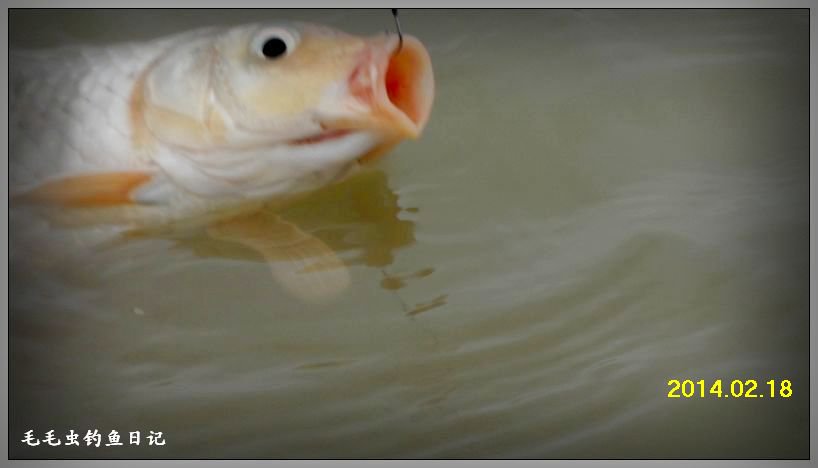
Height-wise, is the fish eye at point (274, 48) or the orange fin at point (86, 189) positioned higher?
the fish eye at point (274, 48)

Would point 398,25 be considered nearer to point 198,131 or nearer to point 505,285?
point 198,131

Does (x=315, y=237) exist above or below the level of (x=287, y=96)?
below

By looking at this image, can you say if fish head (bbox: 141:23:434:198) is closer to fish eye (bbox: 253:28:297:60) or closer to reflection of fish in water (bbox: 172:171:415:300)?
fish eye (bbox: 253:28:297:60)

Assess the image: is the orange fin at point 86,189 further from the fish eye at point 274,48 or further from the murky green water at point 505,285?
the fish eye at point 274,48

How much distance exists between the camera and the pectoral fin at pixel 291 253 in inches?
84.0

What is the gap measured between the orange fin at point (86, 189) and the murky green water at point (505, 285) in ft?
0.40

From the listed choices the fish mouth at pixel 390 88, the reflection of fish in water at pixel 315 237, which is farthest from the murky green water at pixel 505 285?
the fish mouth at pixel 390 88

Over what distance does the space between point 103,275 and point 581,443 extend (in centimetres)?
103

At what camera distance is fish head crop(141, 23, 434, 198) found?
192cm

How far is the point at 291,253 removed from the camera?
2162mm

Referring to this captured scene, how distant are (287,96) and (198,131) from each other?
0.75 ft

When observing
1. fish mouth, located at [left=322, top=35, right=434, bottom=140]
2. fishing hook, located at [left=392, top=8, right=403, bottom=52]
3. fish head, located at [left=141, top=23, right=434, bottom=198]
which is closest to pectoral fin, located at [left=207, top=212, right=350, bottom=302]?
fish head, located at [left=141, top=23, right=434, bottom=198]

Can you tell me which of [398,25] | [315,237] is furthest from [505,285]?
[398,25]

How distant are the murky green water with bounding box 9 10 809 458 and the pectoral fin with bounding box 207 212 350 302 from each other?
3cm
